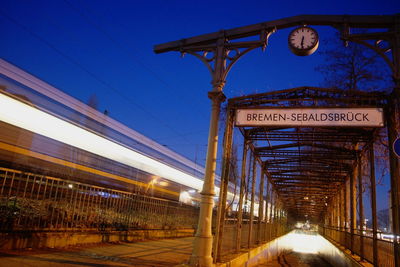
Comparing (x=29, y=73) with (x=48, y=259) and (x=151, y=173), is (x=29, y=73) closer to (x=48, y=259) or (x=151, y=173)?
(x=48, y=259)

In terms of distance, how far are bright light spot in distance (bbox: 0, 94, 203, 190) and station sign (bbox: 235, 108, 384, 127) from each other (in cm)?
573

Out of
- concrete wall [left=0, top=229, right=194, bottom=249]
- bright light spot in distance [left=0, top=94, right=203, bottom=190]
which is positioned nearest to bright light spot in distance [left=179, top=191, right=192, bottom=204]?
bright light spot in distance [left=0, top=94, right=203, bottom=190]

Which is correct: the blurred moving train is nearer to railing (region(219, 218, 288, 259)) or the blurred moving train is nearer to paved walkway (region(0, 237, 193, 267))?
paved walkway (region(0, 237, 193, 267))

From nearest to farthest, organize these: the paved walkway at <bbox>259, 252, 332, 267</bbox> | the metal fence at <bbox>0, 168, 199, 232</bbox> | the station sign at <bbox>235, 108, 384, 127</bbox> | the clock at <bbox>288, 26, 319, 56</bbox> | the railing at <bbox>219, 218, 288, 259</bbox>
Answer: the metal fence at <bbox>0, 168, 199, 232</bbox> → the station sign at <bbox>235, 108, 384, 127</bbox> → the clock at <bbox>288, 26, 319, 56</bbox> → the railing at <bbox>219, 218, 288, 259</bbox> → the paved walkway at <bbox>259, 252, 332, 267</bbox>

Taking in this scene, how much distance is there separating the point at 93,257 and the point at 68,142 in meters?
4.79

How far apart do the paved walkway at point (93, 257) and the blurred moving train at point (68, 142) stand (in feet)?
10.2

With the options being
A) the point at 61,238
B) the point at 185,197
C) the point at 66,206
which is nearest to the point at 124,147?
the point at 66,206

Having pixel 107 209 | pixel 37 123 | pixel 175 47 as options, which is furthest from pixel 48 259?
pixel 175 47

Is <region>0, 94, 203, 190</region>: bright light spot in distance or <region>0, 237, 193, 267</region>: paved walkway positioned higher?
<region>0, 94, 203, 190</region>: bright light spot in distance

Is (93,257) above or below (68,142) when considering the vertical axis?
below

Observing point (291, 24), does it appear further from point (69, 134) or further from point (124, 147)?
point (124, 147)

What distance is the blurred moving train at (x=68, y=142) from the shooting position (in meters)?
8.72

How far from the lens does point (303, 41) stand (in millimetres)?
7980

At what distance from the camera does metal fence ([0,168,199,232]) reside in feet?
23.1
